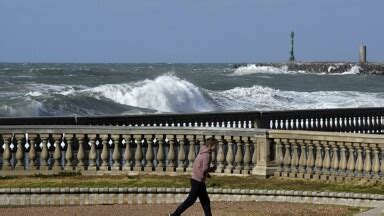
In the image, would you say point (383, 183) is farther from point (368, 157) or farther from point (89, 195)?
point (89, 195)

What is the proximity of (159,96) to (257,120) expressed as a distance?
30.2 meters

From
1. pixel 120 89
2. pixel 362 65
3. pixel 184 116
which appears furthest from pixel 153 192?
pixel 362 65

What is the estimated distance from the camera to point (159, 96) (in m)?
54.9

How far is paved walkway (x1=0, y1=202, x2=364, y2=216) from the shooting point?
46.6 feet

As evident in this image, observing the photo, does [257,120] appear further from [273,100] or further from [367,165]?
[273,100]

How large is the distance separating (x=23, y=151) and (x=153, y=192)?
3179 mm

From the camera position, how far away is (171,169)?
1750 centimetres

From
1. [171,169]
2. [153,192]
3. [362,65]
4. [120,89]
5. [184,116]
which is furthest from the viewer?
[362,65]

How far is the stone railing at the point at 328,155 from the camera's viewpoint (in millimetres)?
15969

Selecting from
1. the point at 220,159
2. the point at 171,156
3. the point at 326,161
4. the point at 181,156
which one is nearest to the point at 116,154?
the point at 171,156

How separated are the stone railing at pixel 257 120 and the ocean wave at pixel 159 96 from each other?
2569 centimetres

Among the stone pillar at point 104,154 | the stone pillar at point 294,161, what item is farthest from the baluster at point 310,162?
the stone pillar at point 104,154

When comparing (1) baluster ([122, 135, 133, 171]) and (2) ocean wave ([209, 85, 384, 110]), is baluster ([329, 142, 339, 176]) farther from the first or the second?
(2) ocean wave ([209, 85, 384, 110])

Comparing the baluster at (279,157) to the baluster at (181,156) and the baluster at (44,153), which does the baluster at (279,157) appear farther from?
the baluster at (44,153)
